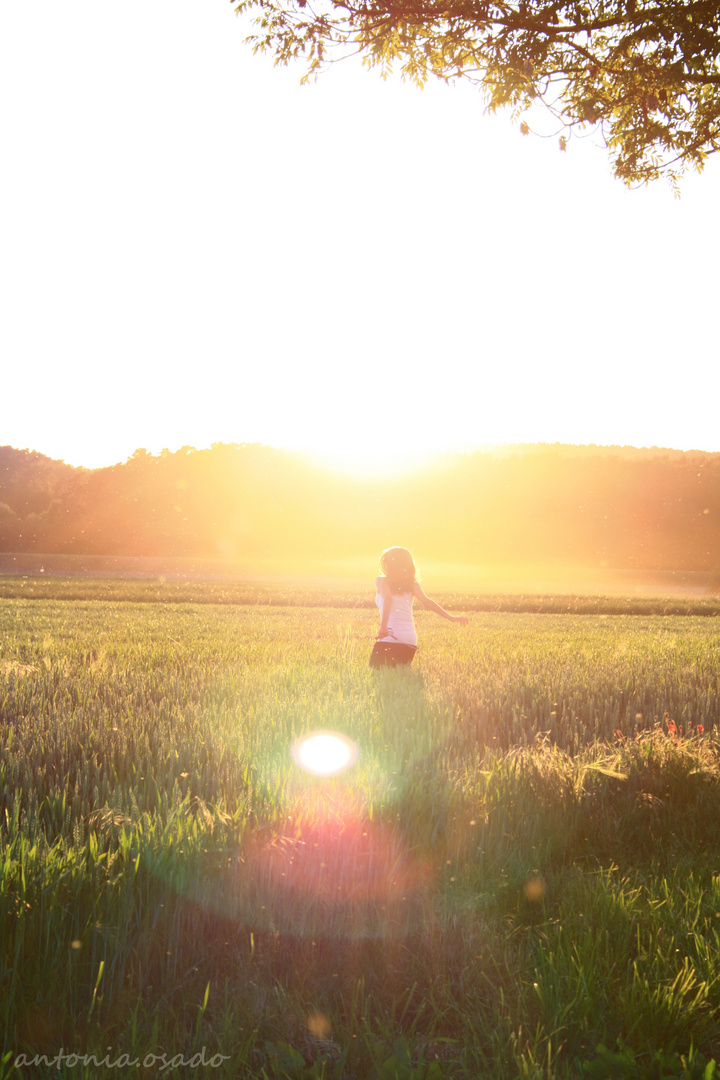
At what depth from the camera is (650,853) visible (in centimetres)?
357

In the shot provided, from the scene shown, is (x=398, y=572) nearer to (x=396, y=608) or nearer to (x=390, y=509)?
(x=396, y=608)

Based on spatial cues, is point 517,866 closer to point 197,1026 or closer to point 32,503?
point 197,1026

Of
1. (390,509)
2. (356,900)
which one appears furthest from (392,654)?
(390,509)

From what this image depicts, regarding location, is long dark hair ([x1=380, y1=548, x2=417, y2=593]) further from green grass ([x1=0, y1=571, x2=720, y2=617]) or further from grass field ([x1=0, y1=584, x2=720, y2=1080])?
green grass ([x1=0, y1=571, x2=720, y2=617])

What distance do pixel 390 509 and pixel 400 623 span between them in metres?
83.7

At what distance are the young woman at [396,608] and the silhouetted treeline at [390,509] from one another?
71.4m

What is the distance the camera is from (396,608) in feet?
25.3

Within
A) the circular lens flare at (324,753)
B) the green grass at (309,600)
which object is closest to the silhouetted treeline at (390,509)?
the green grass at (309,600)

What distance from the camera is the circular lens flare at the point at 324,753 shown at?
4.16m

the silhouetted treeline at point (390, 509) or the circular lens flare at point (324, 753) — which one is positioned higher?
the silhouetted treeline at point (390, 509)

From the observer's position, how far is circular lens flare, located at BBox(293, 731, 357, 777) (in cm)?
416

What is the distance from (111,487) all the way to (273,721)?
8675 centimetres

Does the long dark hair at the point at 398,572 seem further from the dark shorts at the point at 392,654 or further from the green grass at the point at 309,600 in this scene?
the green grass at the point at 309,600

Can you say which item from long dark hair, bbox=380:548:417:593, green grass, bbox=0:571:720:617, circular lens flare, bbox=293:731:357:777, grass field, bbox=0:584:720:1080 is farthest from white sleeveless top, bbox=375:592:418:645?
green grass, bbox=0:571:720:617
